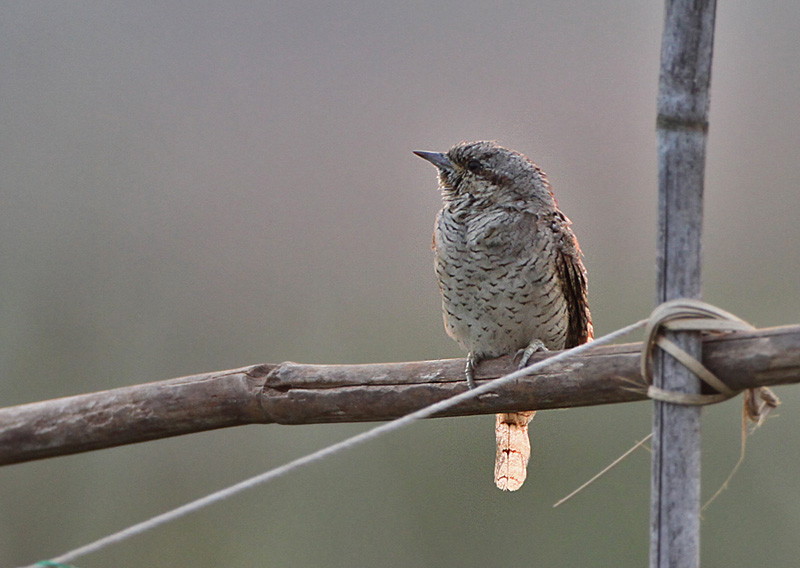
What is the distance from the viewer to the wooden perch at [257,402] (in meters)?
1.12

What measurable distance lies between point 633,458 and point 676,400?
4.76 feet

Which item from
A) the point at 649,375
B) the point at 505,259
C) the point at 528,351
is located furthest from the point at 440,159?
the point at 649,375

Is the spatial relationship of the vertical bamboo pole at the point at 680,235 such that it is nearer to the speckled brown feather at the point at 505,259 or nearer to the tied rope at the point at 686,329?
the tied rope at the point at 686,329

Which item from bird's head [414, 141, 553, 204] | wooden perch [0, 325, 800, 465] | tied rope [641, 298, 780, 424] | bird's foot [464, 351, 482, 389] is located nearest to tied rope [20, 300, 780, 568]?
tied rope [641, 298, 780, 424]

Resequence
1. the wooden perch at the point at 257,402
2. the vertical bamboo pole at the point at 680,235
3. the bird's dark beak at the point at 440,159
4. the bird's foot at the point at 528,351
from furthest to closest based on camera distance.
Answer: the bird's dark beak at the point at 440,159, the bird's foot at the point at 528,351, the wooden perch at the point at 257,402, the vertical bamboo pole at the point at 680,235

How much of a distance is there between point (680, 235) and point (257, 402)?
25.3 inches

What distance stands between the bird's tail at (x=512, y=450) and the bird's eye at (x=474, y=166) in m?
0.42

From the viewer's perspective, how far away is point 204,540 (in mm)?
2482

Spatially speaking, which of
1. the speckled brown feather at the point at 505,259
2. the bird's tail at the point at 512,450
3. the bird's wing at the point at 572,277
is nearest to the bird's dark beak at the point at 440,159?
the speckled brown feather at the point at 505,259

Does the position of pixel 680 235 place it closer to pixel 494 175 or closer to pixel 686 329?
pixel 686 329

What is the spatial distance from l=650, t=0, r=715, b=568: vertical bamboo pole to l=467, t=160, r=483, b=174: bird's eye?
2.19 feet

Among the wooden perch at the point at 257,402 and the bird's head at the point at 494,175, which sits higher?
the bird's head at the point at 494,175

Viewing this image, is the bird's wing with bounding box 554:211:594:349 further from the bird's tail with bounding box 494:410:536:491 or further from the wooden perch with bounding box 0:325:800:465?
the wooden perch with bounding box 0:325:800:465

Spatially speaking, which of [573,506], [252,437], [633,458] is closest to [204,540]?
[252,437]
